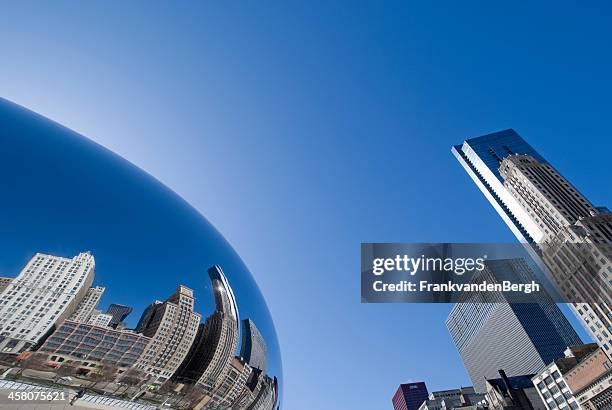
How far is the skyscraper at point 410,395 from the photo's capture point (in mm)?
131000

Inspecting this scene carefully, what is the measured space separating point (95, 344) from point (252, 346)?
1127mm

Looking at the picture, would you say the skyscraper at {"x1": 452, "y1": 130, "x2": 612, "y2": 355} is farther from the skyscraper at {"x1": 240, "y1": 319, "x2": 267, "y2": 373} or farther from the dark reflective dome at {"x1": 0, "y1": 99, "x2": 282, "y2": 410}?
the dark reflective dome at {"x1": 0, "y1": 99, "x2": 282, "y2": 410}

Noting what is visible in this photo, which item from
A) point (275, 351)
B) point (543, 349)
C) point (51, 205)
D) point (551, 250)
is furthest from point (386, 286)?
point (543, 349)

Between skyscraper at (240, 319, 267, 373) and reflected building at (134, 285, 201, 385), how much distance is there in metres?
0.49

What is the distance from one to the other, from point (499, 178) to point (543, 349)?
48.8 meters

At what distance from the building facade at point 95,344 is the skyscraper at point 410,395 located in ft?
486

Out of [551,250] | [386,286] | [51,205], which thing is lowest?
[51,205]

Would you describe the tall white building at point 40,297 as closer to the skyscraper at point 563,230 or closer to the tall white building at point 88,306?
the tall white building at point 88,306

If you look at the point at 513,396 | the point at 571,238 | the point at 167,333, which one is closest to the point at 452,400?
the point at 513,396

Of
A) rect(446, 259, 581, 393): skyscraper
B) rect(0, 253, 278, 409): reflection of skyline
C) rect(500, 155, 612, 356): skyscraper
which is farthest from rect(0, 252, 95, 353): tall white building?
rect(446, 259, 581, 393): skyscraper

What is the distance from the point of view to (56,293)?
1915 millimetres

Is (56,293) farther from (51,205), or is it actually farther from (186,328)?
(186,328)

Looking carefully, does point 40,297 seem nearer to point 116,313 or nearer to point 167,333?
point 116,313

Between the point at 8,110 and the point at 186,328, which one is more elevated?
the point at 8,110
